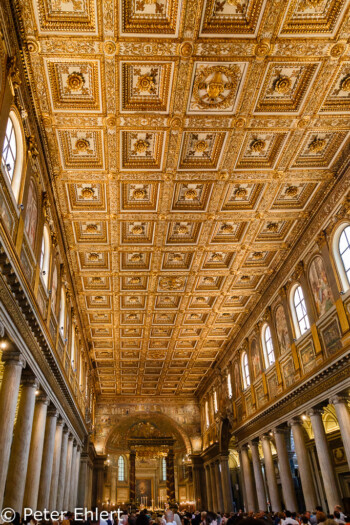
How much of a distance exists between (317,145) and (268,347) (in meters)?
11.5

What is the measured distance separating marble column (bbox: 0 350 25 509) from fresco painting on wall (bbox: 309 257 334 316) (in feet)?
33.9

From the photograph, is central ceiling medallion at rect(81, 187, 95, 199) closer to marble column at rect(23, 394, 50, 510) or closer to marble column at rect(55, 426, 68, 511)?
marble column at rect(23, 394, 50, 510)

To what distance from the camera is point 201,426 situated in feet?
128

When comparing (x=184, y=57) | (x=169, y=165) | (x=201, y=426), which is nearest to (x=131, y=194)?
(x=169, y=165)

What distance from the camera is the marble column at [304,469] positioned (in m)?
16.9

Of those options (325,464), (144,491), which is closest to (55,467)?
(325,464)

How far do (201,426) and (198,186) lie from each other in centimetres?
2877

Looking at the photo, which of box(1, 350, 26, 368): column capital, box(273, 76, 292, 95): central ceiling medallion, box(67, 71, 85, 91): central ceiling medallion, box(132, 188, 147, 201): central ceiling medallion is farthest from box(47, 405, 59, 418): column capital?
box(273, 76, 292, 95): central ceiling medallion

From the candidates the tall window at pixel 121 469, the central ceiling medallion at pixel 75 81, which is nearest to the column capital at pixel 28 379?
the central ceiling medallion at pixel 75 81

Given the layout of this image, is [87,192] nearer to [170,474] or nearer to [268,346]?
[268,346]

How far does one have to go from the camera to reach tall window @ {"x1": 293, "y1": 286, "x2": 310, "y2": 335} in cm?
1812

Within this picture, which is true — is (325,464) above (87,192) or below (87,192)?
below

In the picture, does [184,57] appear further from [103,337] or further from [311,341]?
[103,337]

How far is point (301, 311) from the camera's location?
1855cm
